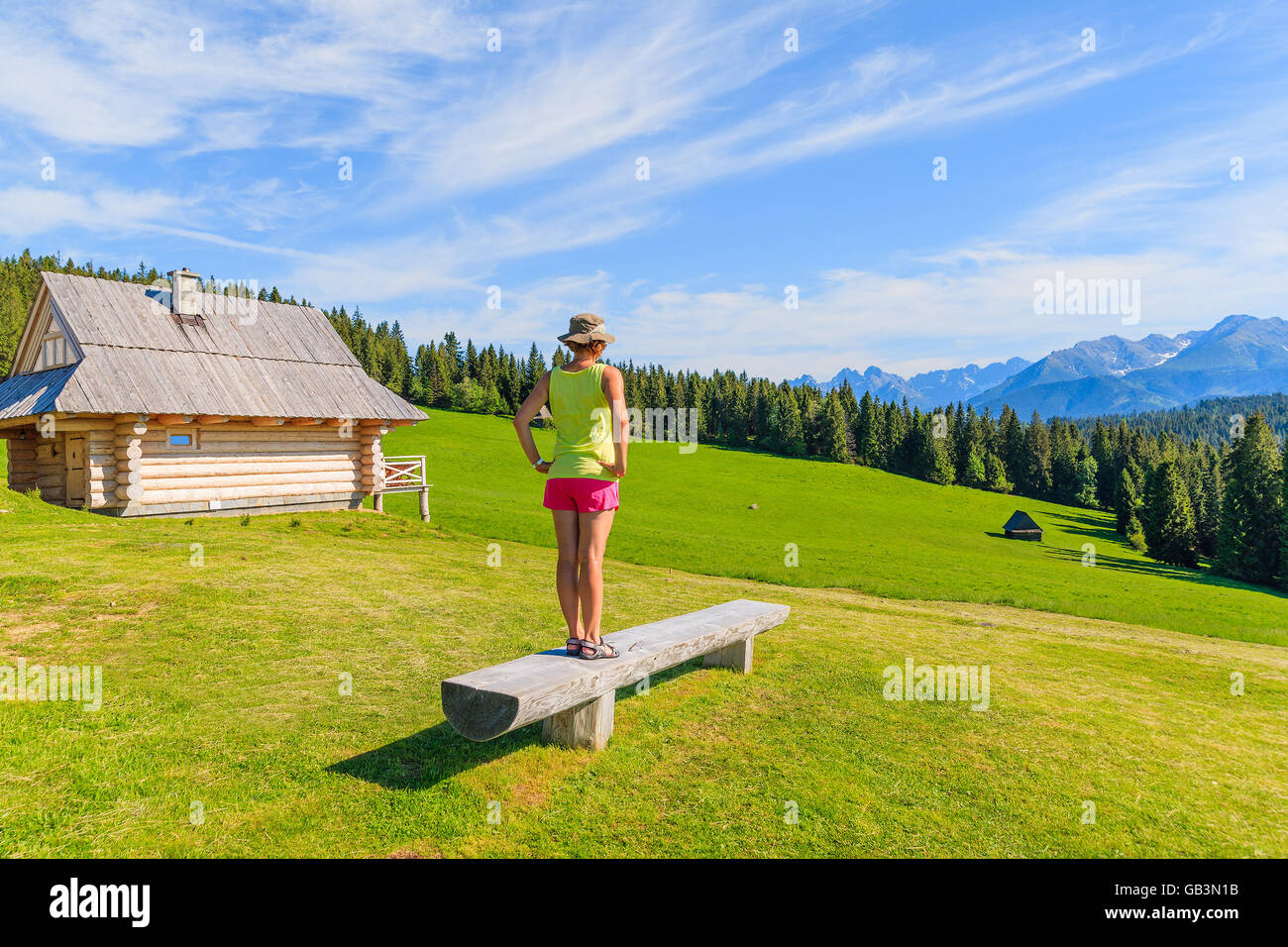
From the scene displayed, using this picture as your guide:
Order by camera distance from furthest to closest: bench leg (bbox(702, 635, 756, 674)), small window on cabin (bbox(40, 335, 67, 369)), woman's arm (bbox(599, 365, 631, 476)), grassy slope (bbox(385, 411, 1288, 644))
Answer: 1. grassy slope (bbox(385, 411, 1288, 644))
2. small window on cabin (bbox(40, 335, 67, 369))
3. bench leg (bbox(702, 635, 756, 674))
4. woman's arm (bbox(599, 365, 631, 476))

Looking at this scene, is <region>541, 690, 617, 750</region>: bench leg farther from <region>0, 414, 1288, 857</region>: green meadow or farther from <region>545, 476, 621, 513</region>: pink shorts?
<region>545, 476, 621, 513</region>: pink shorts

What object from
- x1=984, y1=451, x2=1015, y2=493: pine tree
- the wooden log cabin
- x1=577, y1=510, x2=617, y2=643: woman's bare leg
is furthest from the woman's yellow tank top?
x1=984, y1=451, x2=1015, y2=493: pine tree

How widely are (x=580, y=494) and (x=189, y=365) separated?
20657 millimetres

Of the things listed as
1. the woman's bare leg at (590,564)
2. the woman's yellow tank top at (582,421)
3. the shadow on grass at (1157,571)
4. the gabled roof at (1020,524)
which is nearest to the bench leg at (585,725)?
the woman's bare leg at (590,564)

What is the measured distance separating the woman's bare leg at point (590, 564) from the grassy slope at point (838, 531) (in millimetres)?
18101

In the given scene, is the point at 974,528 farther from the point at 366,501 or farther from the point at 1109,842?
the point at 1109,842

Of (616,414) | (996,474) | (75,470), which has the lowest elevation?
(996,474)

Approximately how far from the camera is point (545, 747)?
639cm

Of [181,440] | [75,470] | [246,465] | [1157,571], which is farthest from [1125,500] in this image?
[75,470]

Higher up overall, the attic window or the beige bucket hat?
the attic window

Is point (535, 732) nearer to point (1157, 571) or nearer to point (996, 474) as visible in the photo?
point (1157, 571)

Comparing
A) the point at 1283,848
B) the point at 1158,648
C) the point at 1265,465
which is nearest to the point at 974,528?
the point at 1265,465

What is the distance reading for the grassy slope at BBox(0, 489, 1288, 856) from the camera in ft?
16.6

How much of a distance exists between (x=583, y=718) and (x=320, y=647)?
450 cm
